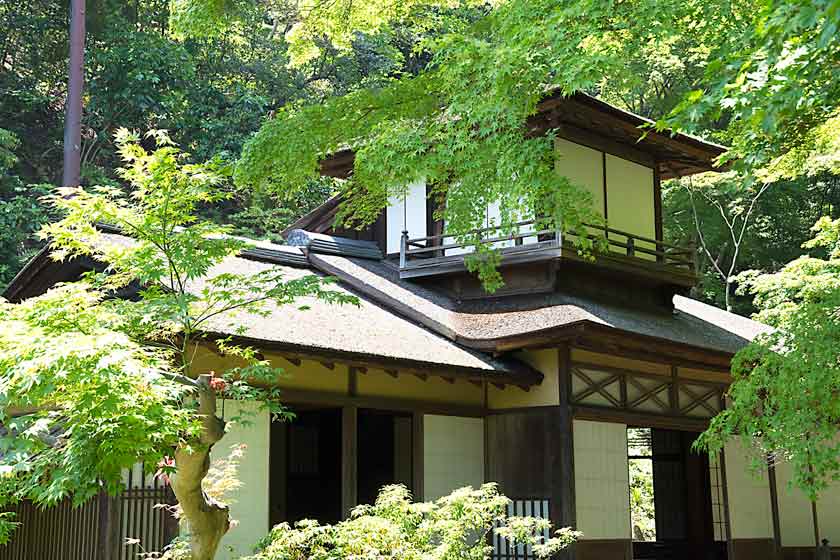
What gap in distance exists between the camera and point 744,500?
13617 millimetres

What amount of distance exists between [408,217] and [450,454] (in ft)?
12.4

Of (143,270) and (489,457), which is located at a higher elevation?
(143,270)

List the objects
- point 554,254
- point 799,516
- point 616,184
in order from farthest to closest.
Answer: point 799,516
point 616,184
point 554,254

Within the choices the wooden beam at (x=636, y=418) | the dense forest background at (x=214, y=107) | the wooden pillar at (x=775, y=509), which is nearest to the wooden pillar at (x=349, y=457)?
the wooden beam at (x=636, y=418)

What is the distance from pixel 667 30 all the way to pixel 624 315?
6.04 meters

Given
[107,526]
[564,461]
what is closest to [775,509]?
[564,461]

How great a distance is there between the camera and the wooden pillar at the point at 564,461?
426 inches

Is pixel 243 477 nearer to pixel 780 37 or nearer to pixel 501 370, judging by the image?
pixel 501 370

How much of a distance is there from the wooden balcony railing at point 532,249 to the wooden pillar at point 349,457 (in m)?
2.62

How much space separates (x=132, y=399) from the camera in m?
5.21

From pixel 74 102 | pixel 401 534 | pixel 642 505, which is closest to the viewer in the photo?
pixel 401 534

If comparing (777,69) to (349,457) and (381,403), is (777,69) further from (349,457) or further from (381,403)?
(349,457)

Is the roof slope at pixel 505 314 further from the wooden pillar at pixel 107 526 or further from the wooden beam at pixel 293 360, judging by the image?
the wooden pillar at pixel 107 526

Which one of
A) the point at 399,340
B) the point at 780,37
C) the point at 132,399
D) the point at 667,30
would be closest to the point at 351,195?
the point at 399,340
